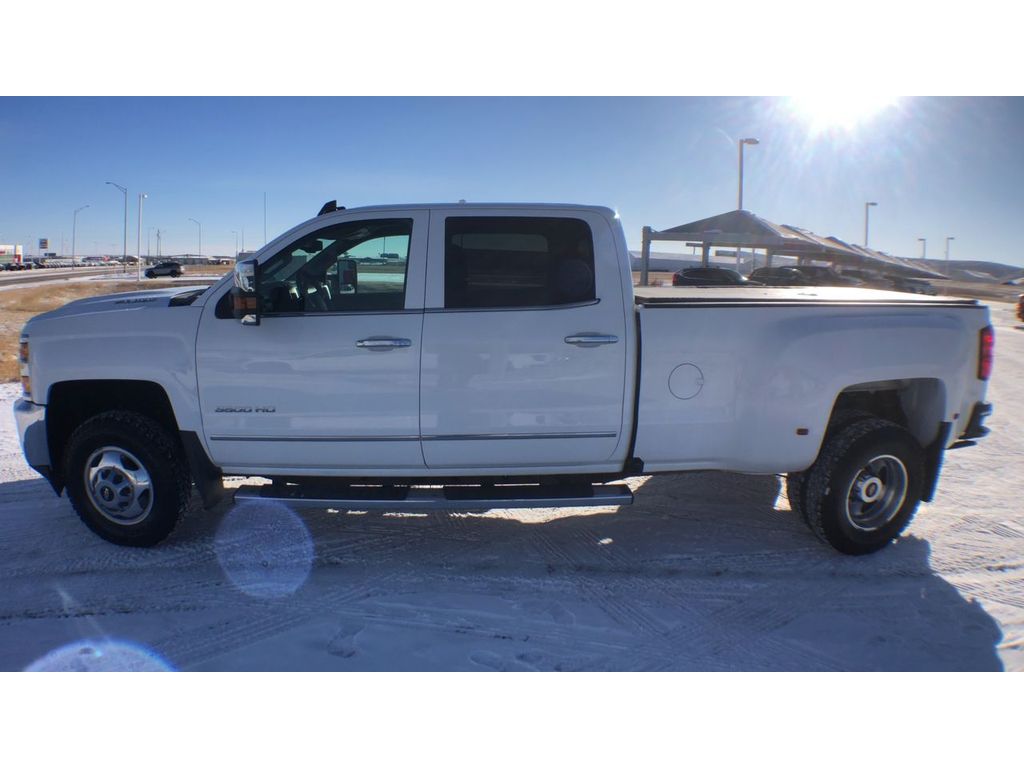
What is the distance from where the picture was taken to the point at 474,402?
4.20m

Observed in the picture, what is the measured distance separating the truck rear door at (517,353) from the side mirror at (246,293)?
3.10 feet

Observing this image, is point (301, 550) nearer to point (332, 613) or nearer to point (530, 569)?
point (332, 613)

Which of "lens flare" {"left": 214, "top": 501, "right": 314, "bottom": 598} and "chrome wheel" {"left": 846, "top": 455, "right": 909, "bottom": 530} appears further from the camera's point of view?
"chrome wheel" {"left": 846, "top": 455, "right": 909, "bottom": 530}

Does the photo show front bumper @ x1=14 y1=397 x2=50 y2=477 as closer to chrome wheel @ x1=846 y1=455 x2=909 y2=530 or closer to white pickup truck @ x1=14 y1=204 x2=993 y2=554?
white pickup truck @ x1=14 y1=204 x2=993 y2=554

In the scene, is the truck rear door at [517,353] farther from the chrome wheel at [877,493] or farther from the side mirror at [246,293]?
the chrome wheel at [877,493]

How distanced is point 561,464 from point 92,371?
2.80 meters

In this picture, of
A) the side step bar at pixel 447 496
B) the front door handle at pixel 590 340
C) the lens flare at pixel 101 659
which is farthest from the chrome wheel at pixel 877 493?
the lens flare at pixel 101 659

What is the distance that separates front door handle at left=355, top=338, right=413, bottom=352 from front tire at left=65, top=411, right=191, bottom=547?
1364 millimetres

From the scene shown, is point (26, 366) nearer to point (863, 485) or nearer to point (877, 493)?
point (863, 485)

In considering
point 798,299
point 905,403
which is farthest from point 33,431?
point 905,403

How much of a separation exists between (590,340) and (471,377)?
696 mm

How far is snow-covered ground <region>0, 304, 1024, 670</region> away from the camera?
11.3ft

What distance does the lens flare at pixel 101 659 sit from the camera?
10.8 feet

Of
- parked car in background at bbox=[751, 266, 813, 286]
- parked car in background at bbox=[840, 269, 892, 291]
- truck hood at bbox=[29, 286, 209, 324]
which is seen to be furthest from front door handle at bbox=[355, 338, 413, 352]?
parked car in background at bbox=[840, 269, 892, 291]
